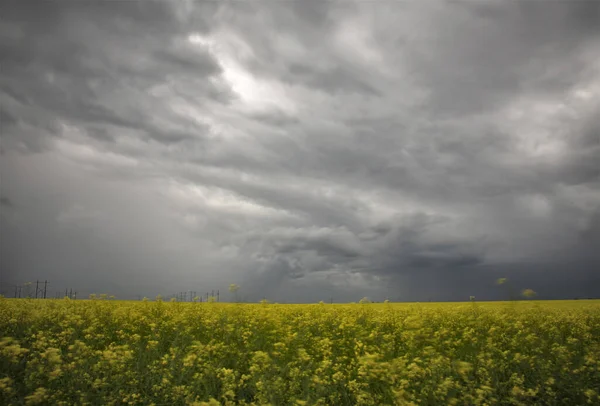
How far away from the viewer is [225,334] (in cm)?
1466

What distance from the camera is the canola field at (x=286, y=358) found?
926cm

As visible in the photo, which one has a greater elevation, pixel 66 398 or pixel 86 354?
pixel 86 354

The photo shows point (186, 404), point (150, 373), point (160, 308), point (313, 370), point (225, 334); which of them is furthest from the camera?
point (160, 308)

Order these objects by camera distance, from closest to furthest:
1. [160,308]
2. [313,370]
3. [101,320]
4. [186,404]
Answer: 1. [186,404]
2. [313,370]
3. [101,320]
4. [160,308]

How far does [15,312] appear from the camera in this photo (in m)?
16.4

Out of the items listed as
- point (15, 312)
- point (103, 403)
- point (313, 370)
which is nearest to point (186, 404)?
point (103, 403)

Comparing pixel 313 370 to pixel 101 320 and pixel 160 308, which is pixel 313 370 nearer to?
pixel 160 308

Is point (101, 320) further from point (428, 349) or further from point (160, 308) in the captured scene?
point (428, 349)

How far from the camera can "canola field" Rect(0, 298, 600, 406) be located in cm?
926

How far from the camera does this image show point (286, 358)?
12703 mm

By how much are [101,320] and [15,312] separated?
3.71 m

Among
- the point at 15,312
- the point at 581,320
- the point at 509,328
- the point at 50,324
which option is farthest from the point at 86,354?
the point at 581,320

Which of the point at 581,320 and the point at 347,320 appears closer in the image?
the point at 347,320

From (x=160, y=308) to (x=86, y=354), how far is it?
7066 millimetres
